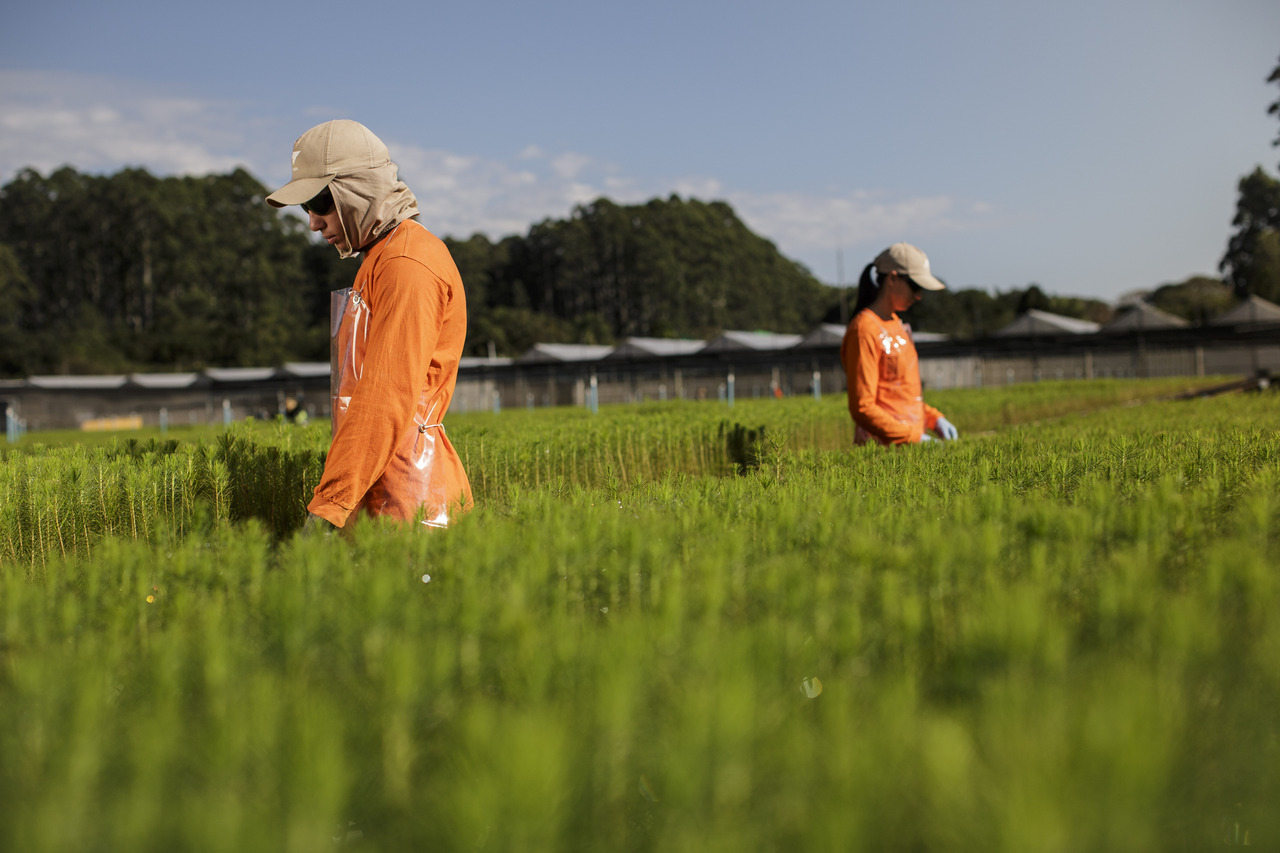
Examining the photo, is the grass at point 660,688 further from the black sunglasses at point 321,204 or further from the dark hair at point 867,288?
the dark hair at point 867,288

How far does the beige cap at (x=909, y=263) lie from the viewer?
521 cm

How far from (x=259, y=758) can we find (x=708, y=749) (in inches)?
23.1

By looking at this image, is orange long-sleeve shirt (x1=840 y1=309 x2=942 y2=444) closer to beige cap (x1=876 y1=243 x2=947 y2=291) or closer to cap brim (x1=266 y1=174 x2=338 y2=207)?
beige cap (x1=876 y1=243 x2=947 y2=291)

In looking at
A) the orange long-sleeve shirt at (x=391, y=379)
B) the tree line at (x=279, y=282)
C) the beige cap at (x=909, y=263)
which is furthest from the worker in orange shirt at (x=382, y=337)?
Answer: the tree line at (x=279, y=282)

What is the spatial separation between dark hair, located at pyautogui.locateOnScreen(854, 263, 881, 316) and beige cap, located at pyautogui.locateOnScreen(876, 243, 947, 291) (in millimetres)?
182

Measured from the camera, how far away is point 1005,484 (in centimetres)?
315

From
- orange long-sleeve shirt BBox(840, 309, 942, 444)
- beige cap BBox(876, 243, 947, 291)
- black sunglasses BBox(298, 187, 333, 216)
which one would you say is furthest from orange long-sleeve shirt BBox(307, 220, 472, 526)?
beige cap BBox(876, 243, 947, 291)

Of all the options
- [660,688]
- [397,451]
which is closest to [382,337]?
[397,451]

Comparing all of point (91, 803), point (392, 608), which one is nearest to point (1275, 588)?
point (392, 608)

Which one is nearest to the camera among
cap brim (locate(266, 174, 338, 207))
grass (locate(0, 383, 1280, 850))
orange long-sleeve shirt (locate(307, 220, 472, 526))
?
grass (locate(0, 383, 1280, 850))

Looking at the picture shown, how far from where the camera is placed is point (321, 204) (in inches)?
111

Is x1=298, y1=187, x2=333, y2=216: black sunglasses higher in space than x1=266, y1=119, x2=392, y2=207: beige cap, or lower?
lower

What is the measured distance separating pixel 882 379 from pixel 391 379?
3.52m

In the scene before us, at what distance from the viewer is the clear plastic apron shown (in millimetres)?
2725
